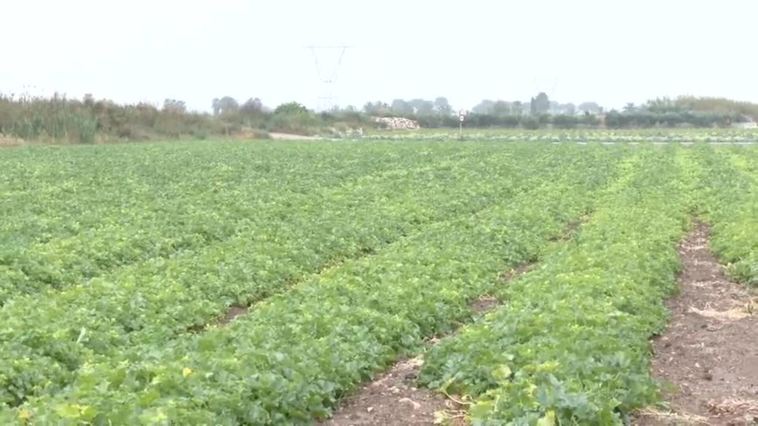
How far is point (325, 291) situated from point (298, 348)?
3.33 meters

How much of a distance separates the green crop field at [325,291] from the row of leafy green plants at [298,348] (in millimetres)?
26

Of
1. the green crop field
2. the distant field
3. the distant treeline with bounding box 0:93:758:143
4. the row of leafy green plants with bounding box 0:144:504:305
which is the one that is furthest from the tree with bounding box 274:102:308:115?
the green crop field

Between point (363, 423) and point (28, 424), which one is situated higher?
point (28, 424)

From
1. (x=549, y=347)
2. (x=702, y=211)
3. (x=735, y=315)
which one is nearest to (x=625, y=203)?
(x=702, y=211)

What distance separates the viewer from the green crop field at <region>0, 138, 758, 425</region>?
7559mm

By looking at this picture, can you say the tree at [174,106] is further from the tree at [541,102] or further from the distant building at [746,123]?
the tree at [541,102]

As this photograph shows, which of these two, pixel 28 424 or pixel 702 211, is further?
pixel 702 211

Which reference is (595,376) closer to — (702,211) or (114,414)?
(114,414)

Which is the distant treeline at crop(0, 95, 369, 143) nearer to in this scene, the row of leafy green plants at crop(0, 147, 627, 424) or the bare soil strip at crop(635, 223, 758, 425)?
the row of leafy green plants at crop(0, 147, 627, 424)

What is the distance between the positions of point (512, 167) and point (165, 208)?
59.7 ft

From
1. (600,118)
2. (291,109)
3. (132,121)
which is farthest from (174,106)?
(600,118)

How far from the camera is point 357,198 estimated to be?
24.2 m

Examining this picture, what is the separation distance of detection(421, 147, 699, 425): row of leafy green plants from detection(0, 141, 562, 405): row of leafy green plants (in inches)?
144

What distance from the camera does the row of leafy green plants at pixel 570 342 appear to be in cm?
738
